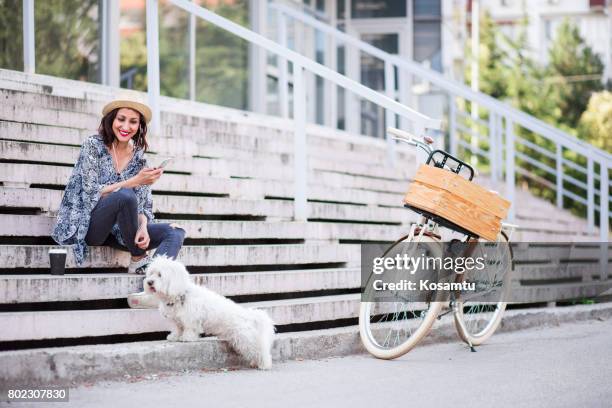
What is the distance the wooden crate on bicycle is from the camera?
5.70 metres

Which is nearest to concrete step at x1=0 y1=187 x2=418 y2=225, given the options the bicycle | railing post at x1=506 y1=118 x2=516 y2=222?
railing post at x1=506 y1=118 x2=516 y2=222

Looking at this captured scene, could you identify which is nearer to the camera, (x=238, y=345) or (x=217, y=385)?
(x=217, y=385)

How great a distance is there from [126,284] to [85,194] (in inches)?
23.8

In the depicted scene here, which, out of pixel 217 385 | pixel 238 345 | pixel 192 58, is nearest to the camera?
pixel 217 385

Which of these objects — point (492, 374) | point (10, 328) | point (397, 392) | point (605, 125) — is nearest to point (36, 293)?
point (10, 328)

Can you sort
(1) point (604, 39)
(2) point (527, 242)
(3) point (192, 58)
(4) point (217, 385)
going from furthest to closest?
1. (1) point (604, 39)
2. (3) point (192, 58)
3. (2) point (527, 242)
4. (4) point (217, 385)

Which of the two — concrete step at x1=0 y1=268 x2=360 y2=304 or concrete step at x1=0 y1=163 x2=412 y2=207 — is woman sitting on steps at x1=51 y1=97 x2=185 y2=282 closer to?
concrete step at x1=0 y1=268 x2=360 y2=304

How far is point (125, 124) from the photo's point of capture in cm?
590

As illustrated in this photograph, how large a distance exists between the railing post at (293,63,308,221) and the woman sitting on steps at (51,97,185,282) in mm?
1602

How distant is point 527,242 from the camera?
9.30 m

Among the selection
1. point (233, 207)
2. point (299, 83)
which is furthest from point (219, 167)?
point (299, 83)

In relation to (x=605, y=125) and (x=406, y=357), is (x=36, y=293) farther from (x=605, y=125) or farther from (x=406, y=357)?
(x=605, y=125)

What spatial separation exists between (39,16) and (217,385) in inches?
224

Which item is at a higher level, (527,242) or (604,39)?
(604,39)
